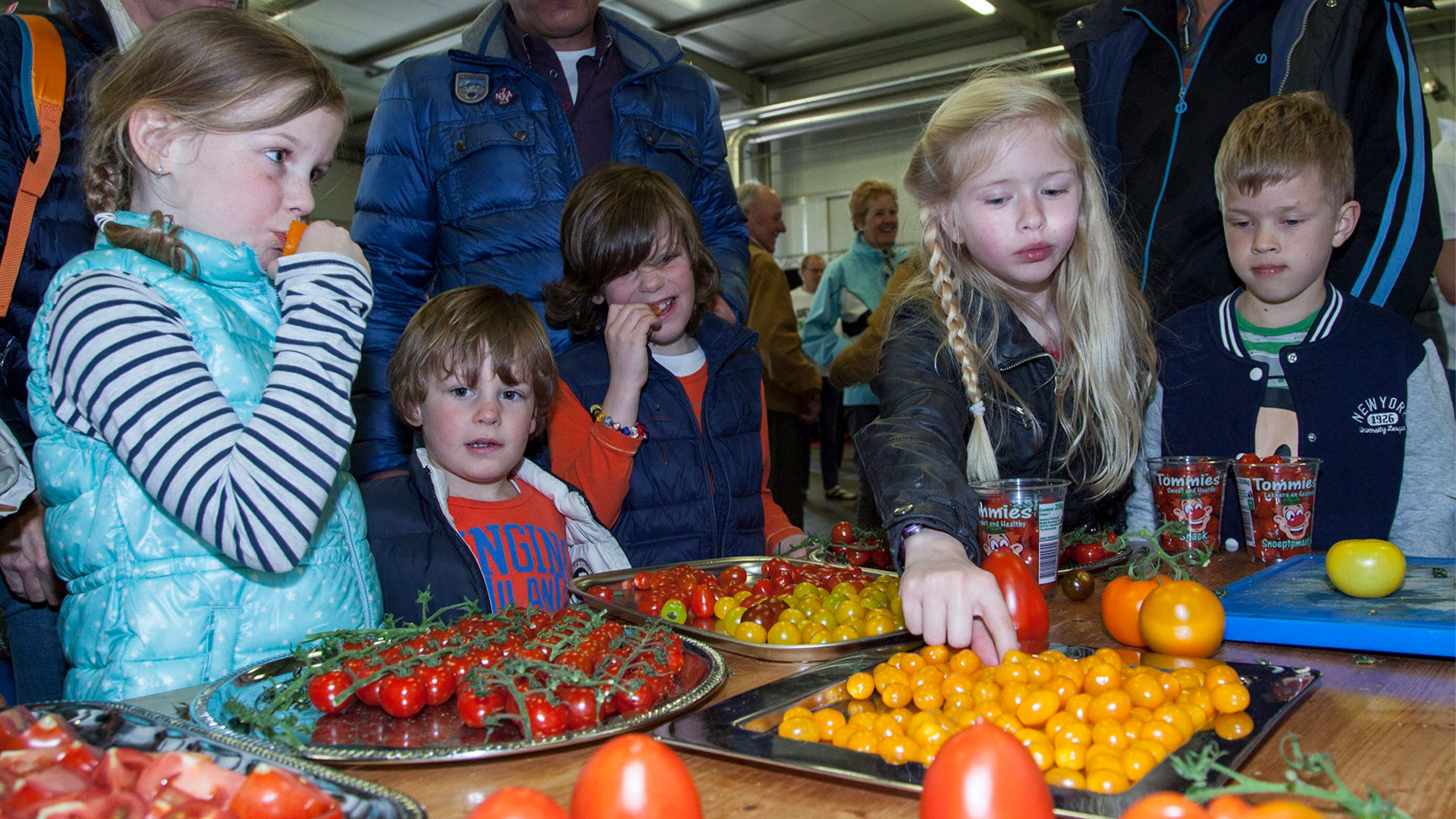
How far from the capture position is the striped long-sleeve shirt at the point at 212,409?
1.40 meters

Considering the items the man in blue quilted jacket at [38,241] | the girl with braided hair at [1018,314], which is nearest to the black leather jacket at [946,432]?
the girl with braided hair at [1018,314]

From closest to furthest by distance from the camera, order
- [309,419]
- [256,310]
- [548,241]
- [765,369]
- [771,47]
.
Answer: [309,419], [256,310], [548,241], [765,369], [771,47]

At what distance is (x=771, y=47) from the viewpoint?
1377cm

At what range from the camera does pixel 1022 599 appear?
1.39 meters

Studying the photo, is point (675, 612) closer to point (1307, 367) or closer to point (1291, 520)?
point (1291, 520)

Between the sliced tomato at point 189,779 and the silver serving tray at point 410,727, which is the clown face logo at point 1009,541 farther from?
the sliced tomato at point 189,779

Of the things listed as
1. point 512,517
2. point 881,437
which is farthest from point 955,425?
point 512,517

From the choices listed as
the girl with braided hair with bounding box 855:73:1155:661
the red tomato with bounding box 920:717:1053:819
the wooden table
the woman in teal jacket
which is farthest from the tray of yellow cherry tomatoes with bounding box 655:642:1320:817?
the woman in teal jacket

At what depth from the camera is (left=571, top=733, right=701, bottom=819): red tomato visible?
0.70 m

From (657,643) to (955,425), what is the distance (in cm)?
88

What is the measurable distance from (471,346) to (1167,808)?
74.5 inches

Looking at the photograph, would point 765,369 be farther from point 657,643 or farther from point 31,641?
point 657,643

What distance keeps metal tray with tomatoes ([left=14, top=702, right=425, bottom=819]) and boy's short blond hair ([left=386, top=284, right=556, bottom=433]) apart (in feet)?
4.27

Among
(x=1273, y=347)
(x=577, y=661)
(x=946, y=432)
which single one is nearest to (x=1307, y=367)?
(x=1273, y=347)
